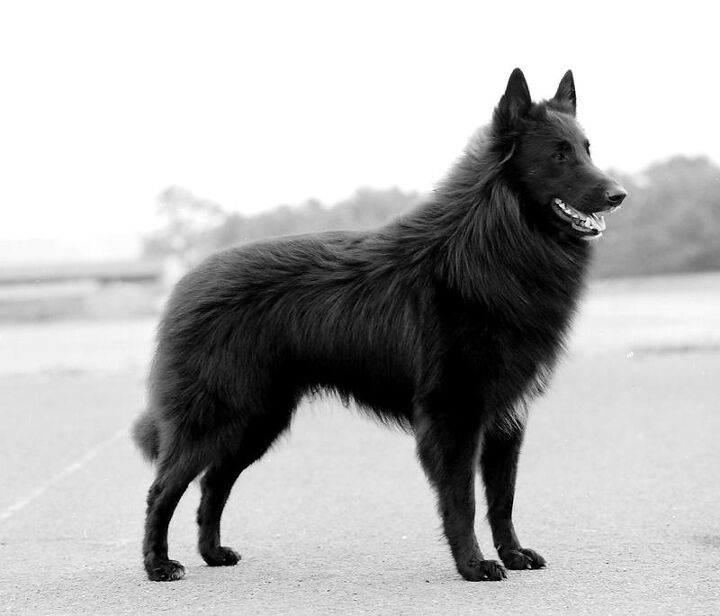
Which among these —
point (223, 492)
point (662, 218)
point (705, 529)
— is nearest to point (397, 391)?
point (223, 492)

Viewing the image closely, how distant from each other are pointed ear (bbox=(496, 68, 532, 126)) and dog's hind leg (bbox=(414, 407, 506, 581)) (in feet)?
4.60

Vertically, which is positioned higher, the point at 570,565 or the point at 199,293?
the point at 199,293

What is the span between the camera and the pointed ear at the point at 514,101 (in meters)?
5.18

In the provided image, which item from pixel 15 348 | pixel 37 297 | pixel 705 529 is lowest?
pixel 37 297

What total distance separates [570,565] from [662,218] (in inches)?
2754

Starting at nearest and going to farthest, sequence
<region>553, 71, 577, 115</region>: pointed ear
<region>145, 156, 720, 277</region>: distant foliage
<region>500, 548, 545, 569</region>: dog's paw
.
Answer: <region>500, 548, 545, 569</region>: dog's paw, <region>553, 71, 577, 115</region>: pointed ear, <region>145, 156, 720, 277</region>: distant foliage

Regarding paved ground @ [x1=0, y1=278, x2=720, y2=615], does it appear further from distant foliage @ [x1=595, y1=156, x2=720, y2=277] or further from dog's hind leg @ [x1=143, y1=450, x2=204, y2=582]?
distant foliage @ [x1=595, y1=156, x2=720, y2=277]

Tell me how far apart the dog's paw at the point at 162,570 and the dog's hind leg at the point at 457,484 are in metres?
1.27

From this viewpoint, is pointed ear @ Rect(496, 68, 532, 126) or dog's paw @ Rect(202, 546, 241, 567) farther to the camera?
dog's paw @ Rect(202, 546, 241, 567)

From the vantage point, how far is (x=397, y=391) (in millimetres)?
5367

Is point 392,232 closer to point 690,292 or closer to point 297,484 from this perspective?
point 297,484

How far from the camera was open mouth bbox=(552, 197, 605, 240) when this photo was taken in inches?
202

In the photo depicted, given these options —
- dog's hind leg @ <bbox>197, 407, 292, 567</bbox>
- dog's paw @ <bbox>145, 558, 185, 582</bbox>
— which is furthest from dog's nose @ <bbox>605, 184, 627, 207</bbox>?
dog's paw @ <bbox>145, 558, 185, 582</bbox>

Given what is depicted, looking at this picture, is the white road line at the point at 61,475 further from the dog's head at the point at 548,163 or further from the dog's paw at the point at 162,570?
the dog's head at the point at 548,163
